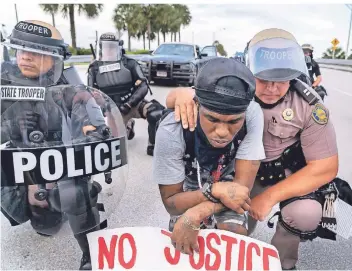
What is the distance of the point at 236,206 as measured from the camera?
150cm

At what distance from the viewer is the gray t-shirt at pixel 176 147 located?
1641 millimetres

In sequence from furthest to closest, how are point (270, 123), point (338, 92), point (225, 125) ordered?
point (338, 92)
point (270, 123)
point (225, 125)

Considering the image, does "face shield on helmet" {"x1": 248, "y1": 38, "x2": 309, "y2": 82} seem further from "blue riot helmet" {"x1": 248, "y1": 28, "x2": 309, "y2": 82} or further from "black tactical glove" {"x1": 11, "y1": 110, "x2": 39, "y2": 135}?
"black tactical glove" {"x1": 11, "y1": 110, "x2": 39, "y2": 135}

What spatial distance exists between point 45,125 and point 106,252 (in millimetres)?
558

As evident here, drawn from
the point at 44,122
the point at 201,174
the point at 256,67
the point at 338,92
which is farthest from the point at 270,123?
the point at 338,92

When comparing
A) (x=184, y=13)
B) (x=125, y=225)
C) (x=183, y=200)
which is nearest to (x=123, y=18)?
(x=184, y=13)

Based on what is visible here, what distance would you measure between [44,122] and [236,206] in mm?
832

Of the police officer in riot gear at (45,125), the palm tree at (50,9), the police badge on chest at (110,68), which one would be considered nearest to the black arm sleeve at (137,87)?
the police badge on chest at (110,68)

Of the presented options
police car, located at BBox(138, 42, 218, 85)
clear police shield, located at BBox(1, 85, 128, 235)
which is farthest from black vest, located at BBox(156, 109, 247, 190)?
police car, located at BBox(138, 42, 218, 85)

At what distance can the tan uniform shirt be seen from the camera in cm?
183

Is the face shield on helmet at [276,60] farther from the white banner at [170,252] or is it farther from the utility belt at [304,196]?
the white banner at [170,252]

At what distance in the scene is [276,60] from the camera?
177cm

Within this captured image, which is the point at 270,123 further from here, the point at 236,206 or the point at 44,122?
the point at 44,122

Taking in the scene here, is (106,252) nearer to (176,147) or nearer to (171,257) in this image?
(171,257)
